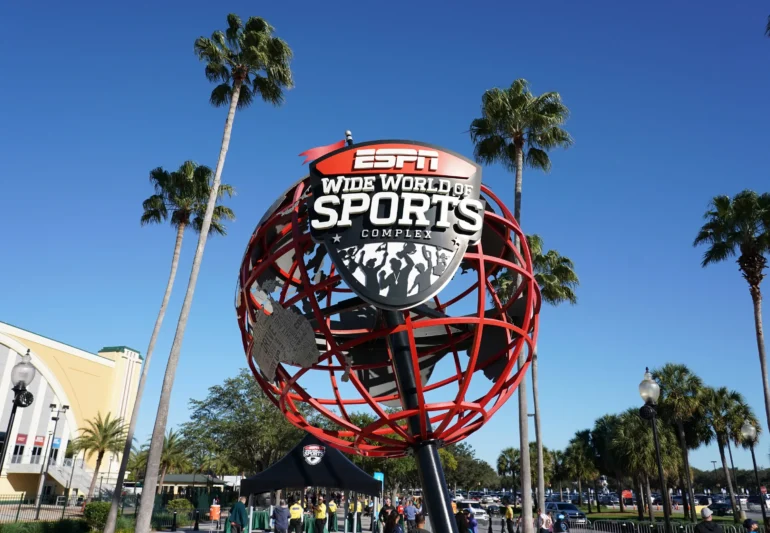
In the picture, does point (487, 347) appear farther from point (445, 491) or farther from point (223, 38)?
point (223, 38)

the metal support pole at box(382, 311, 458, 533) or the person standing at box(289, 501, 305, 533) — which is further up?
the metal support pole at box(382, 311, 458, 533)

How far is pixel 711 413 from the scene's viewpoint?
4053 centimetres

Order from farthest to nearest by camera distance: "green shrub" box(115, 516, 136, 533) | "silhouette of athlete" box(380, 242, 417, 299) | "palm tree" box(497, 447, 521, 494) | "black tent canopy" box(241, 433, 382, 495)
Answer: "palm tree" box(497, 447, 521, 494) → "green shrub" box(115, 516, 136, 533) → "black tent canopy" box(241, 433, 382, 495) → "silhouette of athlete" box(380, 242, 417, 299)

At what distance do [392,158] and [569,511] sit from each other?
34.7 m

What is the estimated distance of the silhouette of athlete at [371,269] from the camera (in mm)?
7148

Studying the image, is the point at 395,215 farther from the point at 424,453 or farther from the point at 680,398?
the point at 680,398

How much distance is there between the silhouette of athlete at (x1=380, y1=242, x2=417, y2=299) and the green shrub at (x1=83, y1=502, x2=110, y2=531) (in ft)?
73.3

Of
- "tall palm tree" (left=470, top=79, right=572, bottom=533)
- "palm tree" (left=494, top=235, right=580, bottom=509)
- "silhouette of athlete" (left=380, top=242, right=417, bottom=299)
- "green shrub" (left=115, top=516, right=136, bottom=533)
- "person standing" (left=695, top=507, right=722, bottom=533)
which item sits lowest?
"green shrub" (left=115, top=516, right=136, bottom=533)

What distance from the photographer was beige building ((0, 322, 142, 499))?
5275cm

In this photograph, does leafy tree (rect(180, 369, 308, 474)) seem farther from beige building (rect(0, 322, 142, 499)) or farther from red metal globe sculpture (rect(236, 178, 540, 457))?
red metal globe sculpture (rect(236, 178, 540, 457))

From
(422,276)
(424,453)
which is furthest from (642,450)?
(422,276)

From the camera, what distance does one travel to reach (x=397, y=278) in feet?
23.6

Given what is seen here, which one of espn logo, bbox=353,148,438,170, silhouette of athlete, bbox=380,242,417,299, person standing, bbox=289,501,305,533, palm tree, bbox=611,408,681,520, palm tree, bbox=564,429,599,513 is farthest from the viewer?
palm tree, bbox=564,429,599,513

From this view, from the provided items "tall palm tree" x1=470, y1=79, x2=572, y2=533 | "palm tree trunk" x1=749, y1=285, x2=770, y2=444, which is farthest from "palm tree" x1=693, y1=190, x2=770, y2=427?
"tall palm tree" x1=470, y1=79, x2=572, y2=533
